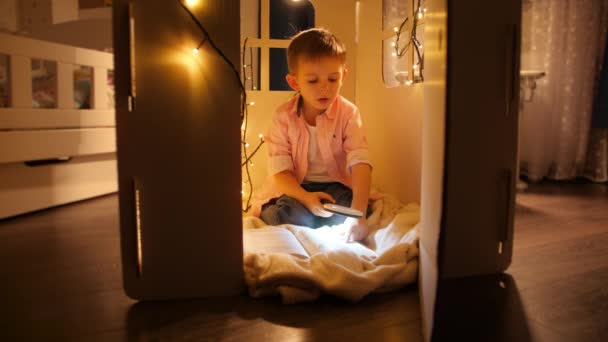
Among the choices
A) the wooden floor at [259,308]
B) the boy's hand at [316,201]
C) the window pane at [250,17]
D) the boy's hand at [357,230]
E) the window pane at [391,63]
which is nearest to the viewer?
the wooden floor at [259,308]

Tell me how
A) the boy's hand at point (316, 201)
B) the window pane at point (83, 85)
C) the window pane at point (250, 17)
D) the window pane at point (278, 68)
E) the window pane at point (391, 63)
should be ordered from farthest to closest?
the window pane at point (278, 68), the window pane at point (250, 17), the window pane at point (83, 85), the window pane at point (391, 63), the boy's hand at point (316, 201)

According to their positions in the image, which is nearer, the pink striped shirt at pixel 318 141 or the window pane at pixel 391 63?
the pink striped shirt at pixel 318 141

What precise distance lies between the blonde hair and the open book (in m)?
0.47

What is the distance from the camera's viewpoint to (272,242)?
98 cm

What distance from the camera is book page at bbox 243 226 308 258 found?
3.06 feet

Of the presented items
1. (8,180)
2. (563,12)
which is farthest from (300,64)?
(563,12)

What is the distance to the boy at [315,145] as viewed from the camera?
48.9 inches

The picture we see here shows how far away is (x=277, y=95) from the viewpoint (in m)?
1.62

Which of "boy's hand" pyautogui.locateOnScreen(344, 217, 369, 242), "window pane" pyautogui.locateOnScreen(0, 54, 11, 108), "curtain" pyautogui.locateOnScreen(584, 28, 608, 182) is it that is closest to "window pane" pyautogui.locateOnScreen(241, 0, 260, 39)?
"window pane" pyautogui.locateOnScreen(0, 54, 11, 108)

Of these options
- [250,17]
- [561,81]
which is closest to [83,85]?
[250,17]

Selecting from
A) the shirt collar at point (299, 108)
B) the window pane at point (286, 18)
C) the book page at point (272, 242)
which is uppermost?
the window pane at point (286, 18)

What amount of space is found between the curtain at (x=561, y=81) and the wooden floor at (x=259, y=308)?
4.37 feet

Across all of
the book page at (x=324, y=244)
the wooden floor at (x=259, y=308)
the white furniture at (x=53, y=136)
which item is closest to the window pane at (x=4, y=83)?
the white furniture at (x=53, y=136)

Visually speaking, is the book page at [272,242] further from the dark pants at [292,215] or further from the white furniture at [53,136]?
the white furniture at [53,136]
